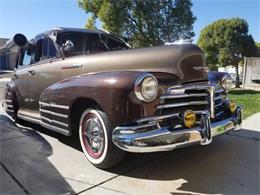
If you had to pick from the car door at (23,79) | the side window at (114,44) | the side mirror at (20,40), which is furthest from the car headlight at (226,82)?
the side mirror at (20,40)

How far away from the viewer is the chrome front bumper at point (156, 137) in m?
2.72

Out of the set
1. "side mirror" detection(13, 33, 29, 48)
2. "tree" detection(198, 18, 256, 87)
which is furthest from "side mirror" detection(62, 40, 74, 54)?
"tree" detection(198, 18, 256, 87)

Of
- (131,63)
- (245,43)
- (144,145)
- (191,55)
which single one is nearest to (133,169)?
(144,145)

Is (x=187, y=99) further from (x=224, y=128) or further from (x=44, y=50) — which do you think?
(x=44, y=50)

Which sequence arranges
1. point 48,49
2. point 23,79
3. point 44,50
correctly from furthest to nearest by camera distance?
point 23,79 → point 44,50 → point 48,49

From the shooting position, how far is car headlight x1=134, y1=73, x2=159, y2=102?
2.80m

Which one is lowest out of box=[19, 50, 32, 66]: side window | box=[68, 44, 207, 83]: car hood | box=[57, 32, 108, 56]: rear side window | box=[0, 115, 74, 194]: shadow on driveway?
box=[0, 115, 74, 194]: shadow on driveway

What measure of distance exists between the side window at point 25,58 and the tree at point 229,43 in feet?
45.8

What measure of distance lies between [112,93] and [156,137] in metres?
0.66

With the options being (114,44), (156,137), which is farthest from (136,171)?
(114,44)

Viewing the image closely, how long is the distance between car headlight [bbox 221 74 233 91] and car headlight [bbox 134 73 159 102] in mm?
1483

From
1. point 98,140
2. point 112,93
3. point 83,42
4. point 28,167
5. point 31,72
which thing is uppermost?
point 83,42

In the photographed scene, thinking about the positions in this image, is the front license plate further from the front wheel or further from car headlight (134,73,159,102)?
the front wheel

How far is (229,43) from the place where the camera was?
17.1 metres
